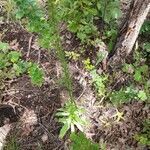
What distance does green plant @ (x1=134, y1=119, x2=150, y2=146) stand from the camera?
12.6 feet

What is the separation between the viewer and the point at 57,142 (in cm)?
379

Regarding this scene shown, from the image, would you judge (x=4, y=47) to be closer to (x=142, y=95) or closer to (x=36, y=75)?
(x=36, y=75)

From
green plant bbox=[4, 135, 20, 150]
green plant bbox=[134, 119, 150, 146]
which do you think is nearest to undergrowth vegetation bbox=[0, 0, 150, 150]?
green plant bbox=[134, 119, 150, 146]

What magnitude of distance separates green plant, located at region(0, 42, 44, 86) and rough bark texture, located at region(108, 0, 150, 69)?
0.98 meters

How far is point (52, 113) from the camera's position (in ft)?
13.1

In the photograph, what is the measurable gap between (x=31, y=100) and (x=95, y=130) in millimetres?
850

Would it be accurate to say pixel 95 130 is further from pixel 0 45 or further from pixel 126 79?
pixel 0 45

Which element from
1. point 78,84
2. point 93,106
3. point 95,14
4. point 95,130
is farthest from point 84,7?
point 95,130

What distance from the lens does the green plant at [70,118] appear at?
12.1 ft

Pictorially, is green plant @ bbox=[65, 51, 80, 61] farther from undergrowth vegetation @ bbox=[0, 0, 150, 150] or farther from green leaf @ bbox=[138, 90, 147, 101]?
green leaf @ bbox=[138, 90, 147, 101]

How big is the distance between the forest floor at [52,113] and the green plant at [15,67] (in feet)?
0.25

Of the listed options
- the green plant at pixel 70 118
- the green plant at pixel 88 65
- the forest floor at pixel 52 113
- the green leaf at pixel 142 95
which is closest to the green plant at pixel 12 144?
the forest floor at pixel 52 113

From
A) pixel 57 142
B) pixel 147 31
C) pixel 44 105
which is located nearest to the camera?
pixel 57 142

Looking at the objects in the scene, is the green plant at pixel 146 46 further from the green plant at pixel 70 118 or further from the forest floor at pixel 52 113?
the green plant at pixel 70 118
